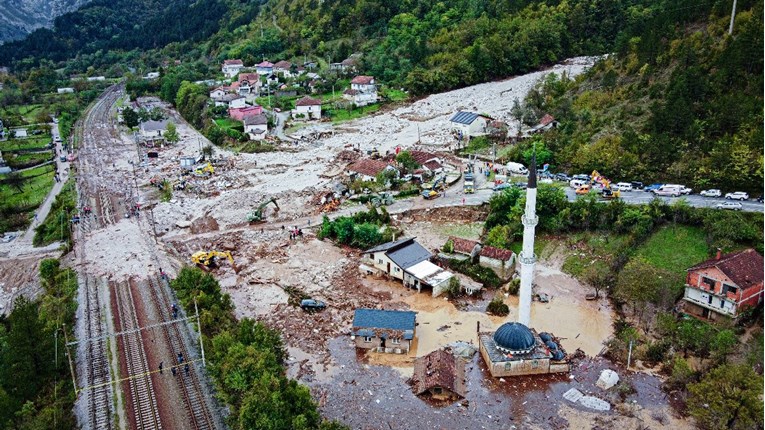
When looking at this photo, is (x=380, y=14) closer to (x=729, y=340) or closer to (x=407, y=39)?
(x=407, y=39)

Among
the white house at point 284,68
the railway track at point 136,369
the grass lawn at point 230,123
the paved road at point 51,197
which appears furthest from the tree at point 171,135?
the railway track at point 136,369

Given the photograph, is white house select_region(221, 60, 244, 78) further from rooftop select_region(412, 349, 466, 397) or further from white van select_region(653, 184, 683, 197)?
rooftop select_region(412, 349, 466, 397)

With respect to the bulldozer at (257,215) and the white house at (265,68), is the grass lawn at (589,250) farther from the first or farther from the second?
the white house at (265,68)

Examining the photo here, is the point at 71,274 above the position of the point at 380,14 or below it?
below

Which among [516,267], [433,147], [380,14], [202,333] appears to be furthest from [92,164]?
[380,14]

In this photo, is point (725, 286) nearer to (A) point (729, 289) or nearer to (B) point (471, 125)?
(A) point (729, 289)

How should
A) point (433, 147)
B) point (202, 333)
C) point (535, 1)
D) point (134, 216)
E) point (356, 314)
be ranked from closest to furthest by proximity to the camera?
point (202, 333)
point (356, 314)
point (134, 216)
point (433, 147)
point (535, 1)
